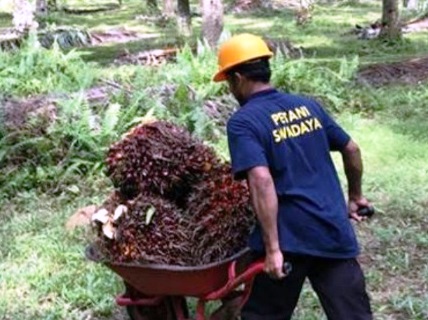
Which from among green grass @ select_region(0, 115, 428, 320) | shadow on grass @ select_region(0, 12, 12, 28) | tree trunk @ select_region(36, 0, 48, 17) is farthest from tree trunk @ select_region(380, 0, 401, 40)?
tree trunk @ select_region(36, 0, 48, 17)

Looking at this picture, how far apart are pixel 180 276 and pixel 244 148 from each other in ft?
2.58

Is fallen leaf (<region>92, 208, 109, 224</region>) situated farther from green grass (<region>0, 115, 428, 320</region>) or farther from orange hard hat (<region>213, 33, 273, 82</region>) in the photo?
orange hard hat (<region>213, 33, 273, 82</region>)

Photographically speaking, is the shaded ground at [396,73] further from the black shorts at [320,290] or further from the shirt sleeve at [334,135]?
the black shorts at [320,290]

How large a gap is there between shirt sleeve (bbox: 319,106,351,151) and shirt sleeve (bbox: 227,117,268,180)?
426 mm

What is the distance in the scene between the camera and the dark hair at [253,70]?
3.35 metres

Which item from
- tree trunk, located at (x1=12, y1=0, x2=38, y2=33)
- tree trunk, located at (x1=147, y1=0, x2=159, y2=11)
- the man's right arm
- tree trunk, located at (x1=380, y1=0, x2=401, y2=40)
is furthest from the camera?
tree trunk, located at (x1=147, y1=0, x2=159, y2=11)

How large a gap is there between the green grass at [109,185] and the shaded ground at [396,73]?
0.48 metres

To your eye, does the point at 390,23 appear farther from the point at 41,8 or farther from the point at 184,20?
the point at 41,8

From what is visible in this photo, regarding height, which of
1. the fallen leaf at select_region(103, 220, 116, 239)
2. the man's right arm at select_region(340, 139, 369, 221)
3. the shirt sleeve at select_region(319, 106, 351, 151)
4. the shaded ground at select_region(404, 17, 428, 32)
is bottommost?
the shaded ground at select_region(404, 17, 428, 32)

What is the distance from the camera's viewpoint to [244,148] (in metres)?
3.23

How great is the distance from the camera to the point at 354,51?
15.6m

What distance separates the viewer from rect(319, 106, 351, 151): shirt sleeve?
3539mm

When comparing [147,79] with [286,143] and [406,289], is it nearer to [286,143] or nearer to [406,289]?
[406,289]

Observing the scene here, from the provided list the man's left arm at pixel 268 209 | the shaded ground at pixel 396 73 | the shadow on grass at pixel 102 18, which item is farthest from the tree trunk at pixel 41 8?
the man's left arm at pixel 268 209
